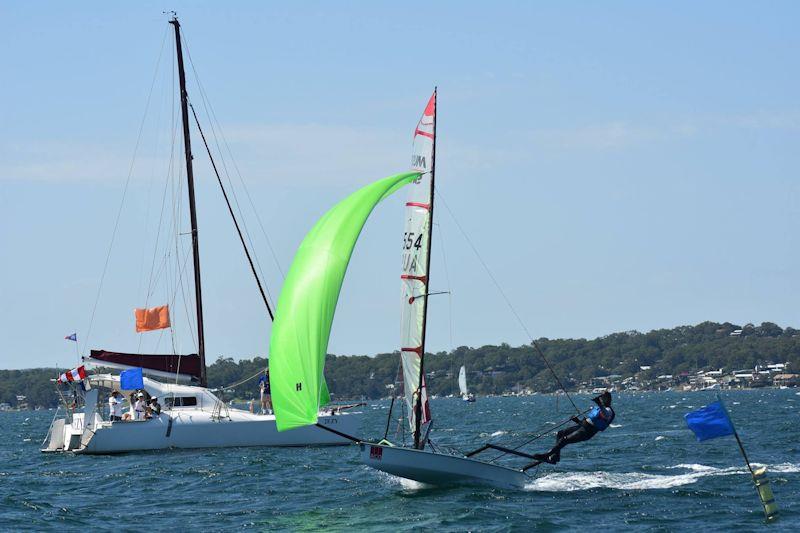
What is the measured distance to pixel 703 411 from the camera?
23.1 m

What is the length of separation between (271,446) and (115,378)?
18.2 ft

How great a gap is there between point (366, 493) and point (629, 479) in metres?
6.20

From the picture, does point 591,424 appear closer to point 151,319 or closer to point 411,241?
point 411,241

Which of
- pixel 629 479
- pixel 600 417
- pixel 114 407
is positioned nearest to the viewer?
pixel 600 417

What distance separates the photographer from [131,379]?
4178cm

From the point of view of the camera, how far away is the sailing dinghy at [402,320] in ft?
86.9

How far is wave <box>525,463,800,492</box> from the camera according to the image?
95.8ft

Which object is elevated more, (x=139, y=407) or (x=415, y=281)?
(x=415, y=281)

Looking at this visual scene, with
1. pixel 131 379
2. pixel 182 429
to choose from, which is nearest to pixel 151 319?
pixel 131 379

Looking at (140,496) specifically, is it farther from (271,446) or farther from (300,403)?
(271,446)

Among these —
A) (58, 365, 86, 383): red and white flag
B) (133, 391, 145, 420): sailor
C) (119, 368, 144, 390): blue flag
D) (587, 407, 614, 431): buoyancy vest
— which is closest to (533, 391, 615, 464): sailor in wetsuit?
(587, 407, 614, 431): buoyancy vest

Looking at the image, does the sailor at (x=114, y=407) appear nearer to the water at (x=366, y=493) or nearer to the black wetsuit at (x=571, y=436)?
the water at (x=366, y=493)

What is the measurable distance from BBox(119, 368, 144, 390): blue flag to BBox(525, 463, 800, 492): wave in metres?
15.7

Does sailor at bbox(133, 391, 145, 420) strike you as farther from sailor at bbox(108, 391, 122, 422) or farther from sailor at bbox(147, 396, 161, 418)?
sailor at bbox(108, 391, 122, 422)
